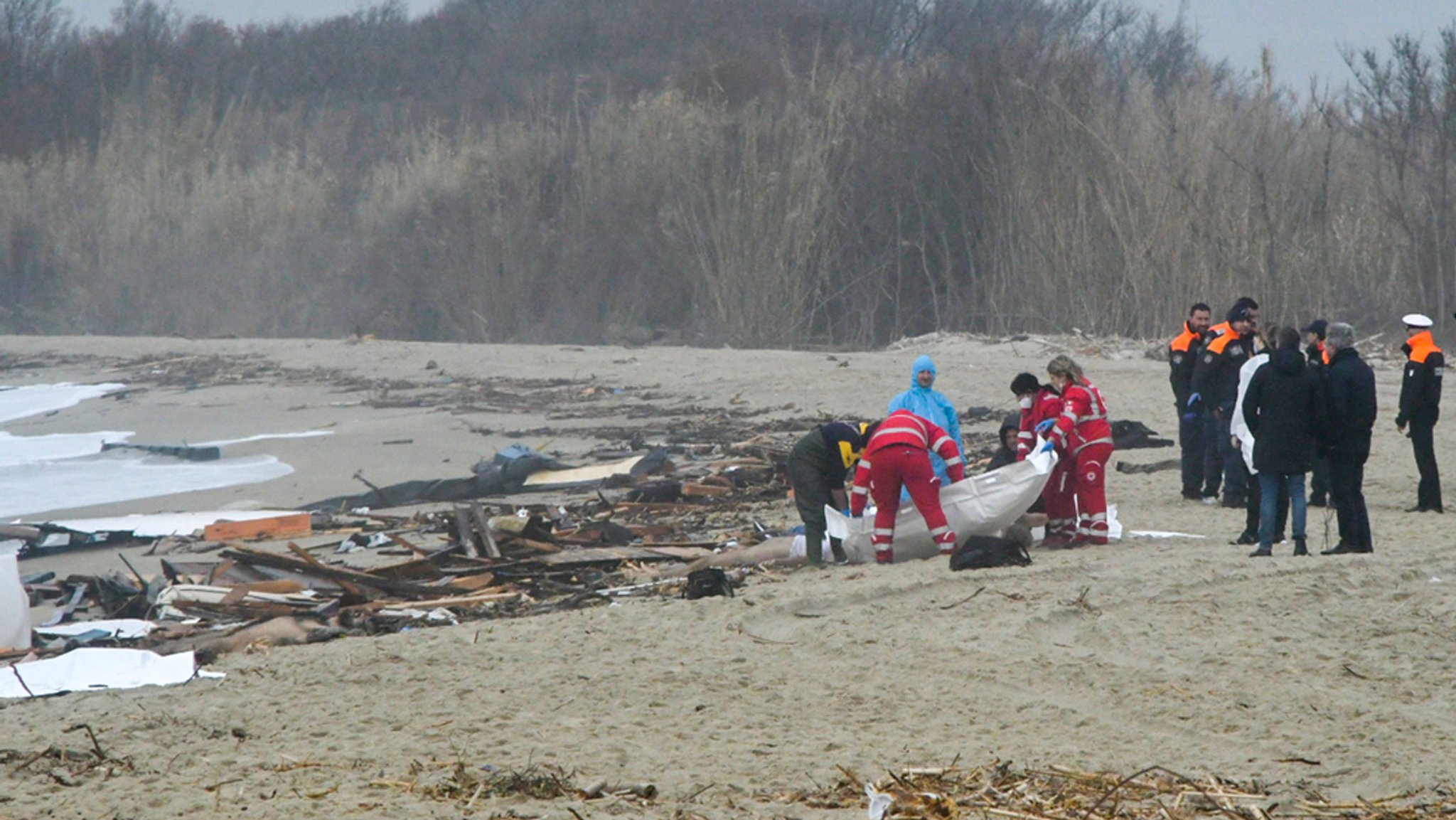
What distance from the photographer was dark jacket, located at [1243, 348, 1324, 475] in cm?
855

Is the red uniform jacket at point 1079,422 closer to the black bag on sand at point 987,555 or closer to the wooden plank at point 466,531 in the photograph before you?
the black bag on sand at point 987,555

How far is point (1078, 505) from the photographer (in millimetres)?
9312

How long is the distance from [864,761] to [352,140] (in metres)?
57.4

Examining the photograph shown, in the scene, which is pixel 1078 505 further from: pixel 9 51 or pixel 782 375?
pixel 9 51

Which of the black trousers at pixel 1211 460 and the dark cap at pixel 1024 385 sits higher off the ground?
the dark cap at pixel 1024 385

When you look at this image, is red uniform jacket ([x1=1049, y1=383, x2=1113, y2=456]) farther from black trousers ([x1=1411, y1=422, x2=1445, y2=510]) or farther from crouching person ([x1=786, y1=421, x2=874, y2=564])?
black trousers ([x1=1411, y1=422, x2=1445, y2=510])

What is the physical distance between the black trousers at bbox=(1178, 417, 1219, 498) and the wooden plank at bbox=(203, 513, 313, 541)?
20.9ft

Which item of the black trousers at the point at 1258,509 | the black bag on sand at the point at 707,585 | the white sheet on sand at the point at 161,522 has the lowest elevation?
the white sheet on sand at the point at 161,522

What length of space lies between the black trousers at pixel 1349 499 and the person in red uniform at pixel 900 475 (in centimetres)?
205

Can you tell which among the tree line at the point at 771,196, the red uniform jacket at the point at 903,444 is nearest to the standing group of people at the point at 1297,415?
the red uniform jacket at the point at 903,444

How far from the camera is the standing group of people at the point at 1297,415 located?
338 inches

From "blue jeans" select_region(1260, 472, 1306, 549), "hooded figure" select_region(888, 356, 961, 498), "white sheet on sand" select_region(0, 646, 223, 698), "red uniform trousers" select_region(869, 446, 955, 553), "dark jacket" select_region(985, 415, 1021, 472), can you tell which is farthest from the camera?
"dark jacket" select_region(985, 415, 1021, 472)

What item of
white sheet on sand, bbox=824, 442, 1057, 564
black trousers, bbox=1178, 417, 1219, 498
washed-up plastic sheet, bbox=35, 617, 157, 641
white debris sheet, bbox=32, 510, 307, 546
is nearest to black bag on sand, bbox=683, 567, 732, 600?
white sheet on sand, bbox=824, 442, 1057, 564

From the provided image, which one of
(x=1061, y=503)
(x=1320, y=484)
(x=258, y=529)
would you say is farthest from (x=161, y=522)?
(x=1320, y=484)
